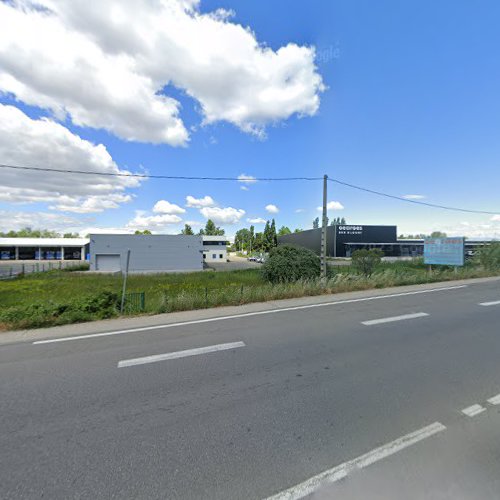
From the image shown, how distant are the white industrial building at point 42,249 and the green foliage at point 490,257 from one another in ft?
213

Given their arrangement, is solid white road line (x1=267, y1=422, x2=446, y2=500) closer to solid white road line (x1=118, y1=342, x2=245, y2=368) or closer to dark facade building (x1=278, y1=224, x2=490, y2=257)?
solid white road line (x1=118, y1=342, x2=245, y2=368)

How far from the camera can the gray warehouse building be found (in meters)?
36.0

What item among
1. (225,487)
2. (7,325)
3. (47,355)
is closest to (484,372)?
(225,487)

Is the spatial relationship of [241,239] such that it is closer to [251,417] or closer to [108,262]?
[108,262]

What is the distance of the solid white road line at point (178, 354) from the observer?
471 centimetres

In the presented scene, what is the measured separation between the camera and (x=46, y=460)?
2467 millimetres

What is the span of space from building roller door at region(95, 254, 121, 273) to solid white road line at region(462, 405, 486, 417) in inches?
1543

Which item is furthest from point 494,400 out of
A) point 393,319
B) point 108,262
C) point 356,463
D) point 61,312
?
point 108,262

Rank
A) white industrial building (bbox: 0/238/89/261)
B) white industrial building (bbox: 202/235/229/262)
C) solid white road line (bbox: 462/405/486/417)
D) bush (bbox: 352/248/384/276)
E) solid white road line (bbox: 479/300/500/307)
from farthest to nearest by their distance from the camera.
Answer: white industrial building (bbox: 202/235/229/262)
white industrial building (bbox: 0/238/89/261)
bush (bbox: 352/248/384/276)
solid white road line (bbox: 479/300/500/307)
solid white road line (bbox: 462/405/486/417)

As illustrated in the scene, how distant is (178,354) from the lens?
5043 mm

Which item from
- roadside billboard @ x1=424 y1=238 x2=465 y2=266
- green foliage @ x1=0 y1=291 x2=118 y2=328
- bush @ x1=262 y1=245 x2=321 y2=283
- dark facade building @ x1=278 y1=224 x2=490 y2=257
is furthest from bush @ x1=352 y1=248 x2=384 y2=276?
dark facade building @ x1=278 y1=224 x2=490 y2=257

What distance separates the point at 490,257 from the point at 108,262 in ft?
136

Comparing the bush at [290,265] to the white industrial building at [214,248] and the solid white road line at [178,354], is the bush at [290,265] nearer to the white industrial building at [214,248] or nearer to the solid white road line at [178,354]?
the solid white road line at [178,354]

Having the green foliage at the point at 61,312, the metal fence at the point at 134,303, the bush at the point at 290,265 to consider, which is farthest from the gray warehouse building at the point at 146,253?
the green foliage at the point at 61,312
